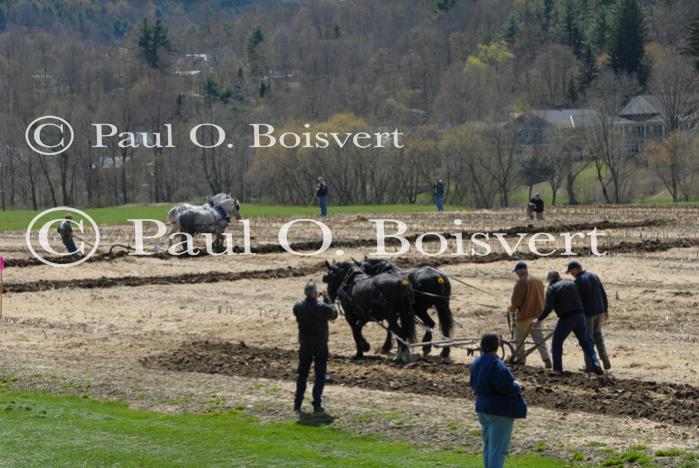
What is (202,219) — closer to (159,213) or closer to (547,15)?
(159,213)

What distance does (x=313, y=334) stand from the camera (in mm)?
17812

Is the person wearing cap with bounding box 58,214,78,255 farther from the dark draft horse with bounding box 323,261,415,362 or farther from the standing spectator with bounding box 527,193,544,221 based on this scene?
the dark draft horse with bounding box 323,261,415,362

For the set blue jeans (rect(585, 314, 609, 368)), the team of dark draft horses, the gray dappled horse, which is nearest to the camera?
blue jeans (rect(585, 314, 609, 368))

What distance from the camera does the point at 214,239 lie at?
154 feet

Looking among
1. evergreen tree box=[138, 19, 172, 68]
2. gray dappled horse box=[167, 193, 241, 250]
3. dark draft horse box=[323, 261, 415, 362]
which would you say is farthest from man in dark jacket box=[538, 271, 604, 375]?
evergreen tree box=[138, 19, 172, 68]

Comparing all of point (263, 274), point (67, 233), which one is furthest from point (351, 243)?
point (67, 233)

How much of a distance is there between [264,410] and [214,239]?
2890 centimetres

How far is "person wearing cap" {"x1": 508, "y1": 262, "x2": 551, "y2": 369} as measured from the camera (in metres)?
21.3

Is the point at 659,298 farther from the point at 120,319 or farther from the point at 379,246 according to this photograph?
the point at 379,246

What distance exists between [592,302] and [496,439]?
764 cm

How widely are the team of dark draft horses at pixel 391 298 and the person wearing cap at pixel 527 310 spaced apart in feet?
4.82

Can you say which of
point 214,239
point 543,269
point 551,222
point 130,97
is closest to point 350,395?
point 543,269

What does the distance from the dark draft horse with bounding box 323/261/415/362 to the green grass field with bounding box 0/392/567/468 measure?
450 centimetres
